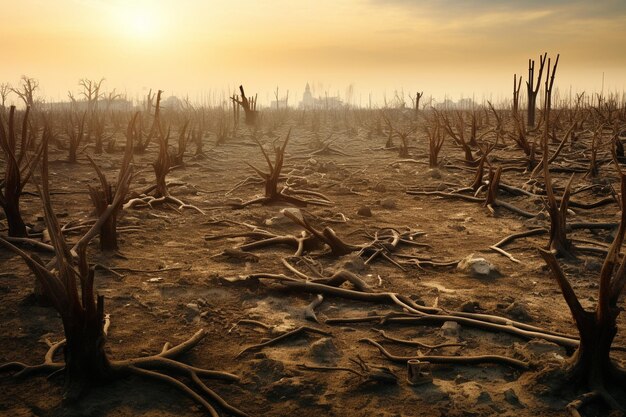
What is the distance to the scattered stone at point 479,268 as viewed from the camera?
3.72 metres

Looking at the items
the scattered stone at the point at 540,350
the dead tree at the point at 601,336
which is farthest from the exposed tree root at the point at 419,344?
the dead tree at the point at 601,336

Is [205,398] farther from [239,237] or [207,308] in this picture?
[239,237]

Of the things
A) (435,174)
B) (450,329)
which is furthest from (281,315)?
(435,174)

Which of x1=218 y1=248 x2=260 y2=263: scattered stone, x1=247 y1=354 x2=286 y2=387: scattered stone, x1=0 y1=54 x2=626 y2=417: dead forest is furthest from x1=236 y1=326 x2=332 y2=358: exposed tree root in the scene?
x1=218 y1=248 x2=260 y2=263: scattered stone

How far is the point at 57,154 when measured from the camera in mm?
10945

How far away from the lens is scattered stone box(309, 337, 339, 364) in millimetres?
2484

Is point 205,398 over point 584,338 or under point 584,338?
under

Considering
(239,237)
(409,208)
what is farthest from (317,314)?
(409,208)

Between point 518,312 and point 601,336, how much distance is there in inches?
35.6

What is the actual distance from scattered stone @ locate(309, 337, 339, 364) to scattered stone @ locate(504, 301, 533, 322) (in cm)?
106

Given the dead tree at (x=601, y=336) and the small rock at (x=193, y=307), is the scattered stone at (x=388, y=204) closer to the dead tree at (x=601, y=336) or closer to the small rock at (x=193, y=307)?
the small rock at (x=193, y=307)

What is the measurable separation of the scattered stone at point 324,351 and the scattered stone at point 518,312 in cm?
106

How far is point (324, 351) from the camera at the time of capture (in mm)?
2541

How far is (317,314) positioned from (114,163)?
26.5 feet
